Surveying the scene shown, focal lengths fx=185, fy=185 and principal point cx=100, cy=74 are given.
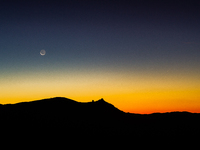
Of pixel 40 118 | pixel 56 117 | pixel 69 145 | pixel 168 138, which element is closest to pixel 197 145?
pixel 168 138

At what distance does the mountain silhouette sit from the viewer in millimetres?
43188

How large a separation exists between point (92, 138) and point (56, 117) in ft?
39.5

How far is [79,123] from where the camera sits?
51500mm

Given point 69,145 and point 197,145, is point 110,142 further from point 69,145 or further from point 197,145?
point 197,145

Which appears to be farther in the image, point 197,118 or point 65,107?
point 197,118

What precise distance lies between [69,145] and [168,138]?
3133cm

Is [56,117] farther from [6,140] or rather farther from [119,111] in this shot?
[119,111]

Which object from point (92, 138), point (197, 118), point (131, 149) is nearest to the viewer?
point (131, 149)

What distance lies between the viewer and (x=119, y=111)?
72.8 metres

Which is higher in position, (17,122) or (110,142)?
(17,122)

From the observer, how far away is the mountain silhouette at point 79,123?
43.2 metres

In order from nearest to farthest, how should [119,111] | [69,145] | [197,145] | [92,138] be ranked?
[69,145] < [92,138] < [197,145] < [119,111]

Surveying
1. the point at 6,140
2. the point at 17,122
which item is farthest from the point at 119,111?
the point at 6,140

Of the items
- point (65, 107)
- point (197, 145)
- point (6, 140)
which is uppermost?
point (65, 107)
